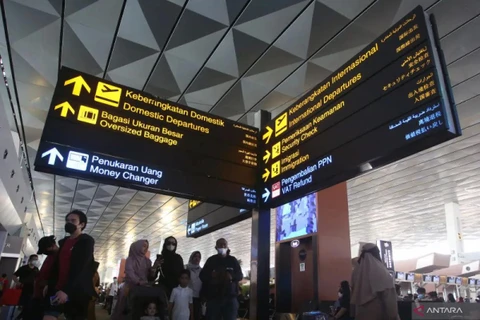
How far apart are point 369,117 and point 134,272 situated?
330cm

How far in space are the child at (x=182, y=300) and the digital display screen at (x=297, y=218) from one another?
370cm

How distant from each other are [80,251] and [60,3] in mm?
3856

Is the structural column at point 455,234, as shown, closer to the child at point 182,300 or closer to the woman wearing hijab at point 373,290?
the woman wearing hijab at point 373,290

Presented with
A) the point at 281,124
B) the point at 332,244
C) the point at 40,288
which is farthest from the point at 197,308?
the point at 332,244

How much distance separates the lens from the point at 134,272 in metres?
4.41

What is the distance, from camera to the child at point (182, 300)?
15.3ft

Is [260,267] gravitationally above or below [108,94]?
below

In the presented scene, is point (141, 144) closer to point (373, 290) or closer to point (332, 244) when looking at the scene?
point (373, 290)

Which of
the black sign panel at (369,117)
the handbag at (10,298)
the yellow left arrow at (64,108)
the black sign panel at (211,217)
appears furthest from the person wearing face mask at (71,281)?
the handbag at (10,298)

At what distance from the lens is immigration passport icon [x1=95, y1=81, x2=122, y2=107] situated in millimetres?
4426

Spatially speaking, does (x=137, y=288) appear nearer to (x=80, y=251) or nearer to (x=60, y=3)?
(x=80, y=251)

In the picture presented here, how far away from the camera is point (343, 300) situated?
6305 millimetres

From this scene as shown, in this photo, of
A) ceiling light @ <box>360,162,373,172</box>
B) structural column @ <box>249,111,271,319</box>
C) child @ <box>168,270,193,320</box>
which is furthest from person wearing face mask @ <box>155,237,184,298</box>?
ceiling light @ <box>360,162,373,172</box>

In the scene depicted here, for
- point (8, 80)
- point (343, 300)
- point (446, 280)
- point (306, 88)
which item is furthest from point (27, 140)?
point (446, 280)
